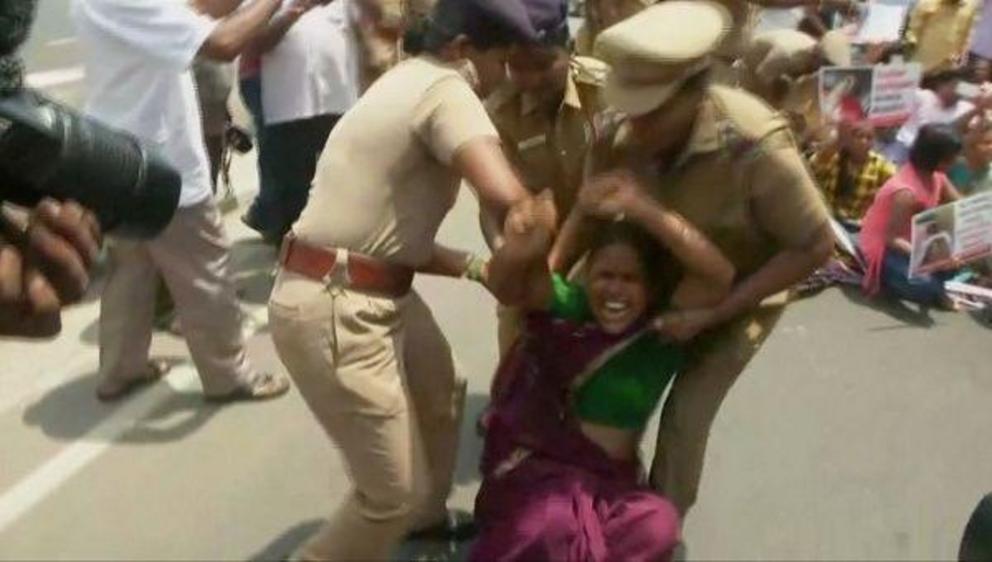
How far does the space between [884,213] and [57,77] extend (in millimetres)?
3871

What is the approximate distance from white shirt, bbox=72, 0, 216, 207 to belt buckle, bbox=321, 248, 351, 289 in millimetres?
902

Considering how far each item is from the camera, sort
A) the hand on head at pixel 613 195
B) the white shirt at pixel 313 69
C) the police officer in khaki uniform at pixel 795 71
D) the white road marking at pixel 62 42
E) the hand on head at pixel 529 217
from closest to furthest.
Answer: the hand on head at pixel 529 217, the hand on head at pixel 613 195, the white shirt at pixel 313 69, the police officer in khaki uniform at pixel 795 71, the white road marking at pixel 62 42

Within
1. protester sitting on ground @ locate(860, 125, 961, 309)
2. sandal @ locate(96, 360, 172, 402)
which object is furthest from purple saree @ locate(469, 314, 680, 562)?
protester sitting on ground @ locate(860, 125, 961, 309)

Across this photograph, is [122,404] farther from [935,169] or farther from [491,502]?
[935,169]

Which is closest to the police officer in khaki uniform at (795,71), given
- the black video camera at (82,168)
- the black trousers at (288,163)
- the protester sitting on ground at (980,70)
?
the protester sitting on ground at (980,70)

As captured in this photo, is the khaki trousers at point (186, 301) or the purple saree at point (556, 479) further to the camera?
the khaki trousers at point (186, 301)

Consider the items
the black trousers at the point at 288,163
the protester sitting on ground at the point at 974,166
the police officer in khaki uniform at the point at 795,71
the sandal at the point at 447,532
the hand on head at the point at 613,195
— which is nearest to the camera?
the hand on head at the point at 613,195

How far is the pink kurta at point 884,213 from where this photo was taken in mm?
5426

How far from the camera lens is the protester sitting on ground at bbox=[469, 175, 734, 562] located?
8.46 ft

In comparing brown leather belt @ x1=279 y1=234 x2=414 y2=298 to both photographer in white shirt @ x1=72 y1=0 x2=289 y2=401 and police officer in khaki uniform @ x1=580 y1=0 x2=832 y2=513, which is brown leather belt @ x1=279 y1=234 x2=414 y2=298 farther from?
photographer in white shirt @ x1=72 y1=0 x2=289 y2=401

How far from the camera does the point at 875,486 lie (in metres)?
3.79

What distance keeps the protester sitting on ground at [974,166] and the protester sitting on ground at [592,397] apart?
3659mm

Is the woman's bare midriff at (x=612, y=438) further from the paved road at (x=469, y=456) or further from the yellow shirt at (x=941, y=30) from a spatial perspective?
the yellow shirt at (x=941, y=30)

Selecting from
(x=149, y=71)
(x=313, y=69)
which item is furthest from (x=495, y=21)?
(x=313, y=69)
